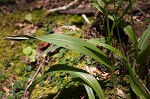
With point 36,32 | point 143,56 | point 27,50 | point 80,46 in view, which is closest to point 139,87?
point 143,56

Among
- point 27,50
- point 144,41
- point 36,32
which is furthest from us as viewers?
point 36,32

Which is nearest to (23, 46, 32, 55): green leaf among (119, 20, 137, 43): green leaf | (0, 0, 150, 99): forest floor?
(0, 0, 150, 99): forest floor

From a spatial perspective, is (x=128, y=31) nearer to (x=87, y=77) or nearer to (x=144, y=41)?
(x=144, y=41)

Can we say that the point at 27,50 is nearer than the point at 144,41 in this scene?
No

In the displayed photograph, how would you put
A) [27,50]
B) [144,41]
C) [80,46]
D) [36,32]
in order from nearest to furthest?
[80,46] < [144,41] < [27,50] < [36,32]

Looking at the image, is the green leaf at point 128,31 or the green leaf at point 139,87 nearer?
the green leaf at point 139,87

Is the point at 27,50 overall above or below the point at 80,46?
below

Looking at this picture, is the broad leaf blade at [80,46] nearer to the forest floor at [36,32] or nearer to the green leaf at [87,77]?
the green leaf at [87,77]

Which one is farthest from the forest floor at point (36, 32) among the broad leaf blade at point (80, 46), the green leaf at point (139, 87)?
the broad leaf blade at point (80, 46)

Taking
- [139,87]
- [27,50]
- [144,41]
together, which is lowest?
[139,87]
